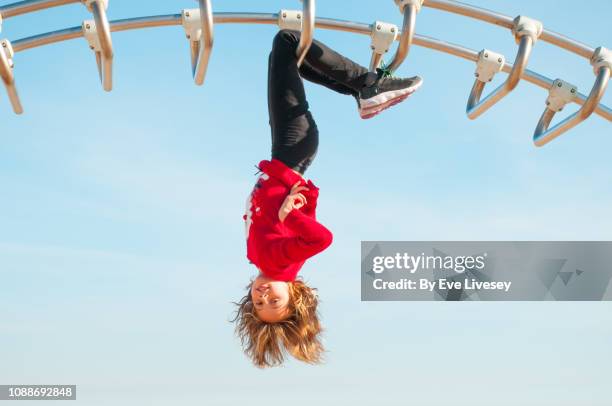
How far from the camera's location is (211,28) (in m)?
5.76

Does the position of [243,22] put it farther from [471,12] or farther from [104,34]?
[471,12]

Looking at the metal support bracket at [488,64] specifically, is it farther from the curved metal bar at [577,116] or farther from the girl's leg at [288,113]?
the girl's leg at [288,113]

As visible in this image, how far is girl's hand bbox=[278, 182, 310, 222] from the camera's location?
22.5 ft

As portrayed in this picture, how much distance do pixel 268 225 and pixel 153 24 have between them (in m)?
1.87

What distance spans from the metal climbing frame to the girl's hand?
1.11 m

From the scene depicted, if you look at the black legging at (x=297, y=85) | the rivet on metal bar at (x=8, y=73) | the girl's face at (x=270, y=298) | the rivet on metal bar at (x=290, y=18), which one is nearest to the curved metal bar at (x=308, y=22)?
the rivet on metal bar at (x=290, y=18)

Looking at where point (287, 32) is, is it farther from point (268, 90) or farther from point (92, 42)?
point (92, 42)

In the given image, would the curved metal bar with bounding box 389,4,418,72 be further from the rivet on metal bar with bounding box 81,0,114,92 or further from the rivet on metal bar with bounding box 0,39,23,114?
the rivet on metal bar with bounding box 0,39,23,114

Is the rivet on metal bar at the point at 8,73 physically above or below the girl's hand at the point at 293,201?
above

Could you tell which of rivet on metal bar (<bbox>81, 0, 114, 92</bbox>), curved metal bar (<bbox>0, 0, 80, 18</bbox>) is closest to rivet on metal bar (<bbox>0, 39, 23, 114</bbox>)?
curved metal bar (<bbox>0, 0, 80, 18</bbox>)

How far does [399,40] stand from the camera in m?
6.02

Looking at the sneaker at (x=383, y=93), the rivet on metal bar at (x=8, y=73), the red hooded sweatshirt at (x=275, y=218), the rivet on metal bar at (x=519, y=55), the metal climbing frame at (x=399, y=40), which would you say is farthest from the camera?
the red hooded sweatshirt at (x=275, y=218)

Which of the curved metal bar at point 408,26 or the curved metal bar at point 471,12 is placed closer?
the curved metal bar at point 471,12

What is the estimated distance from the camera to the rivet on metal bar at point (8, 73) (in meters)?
5.65
